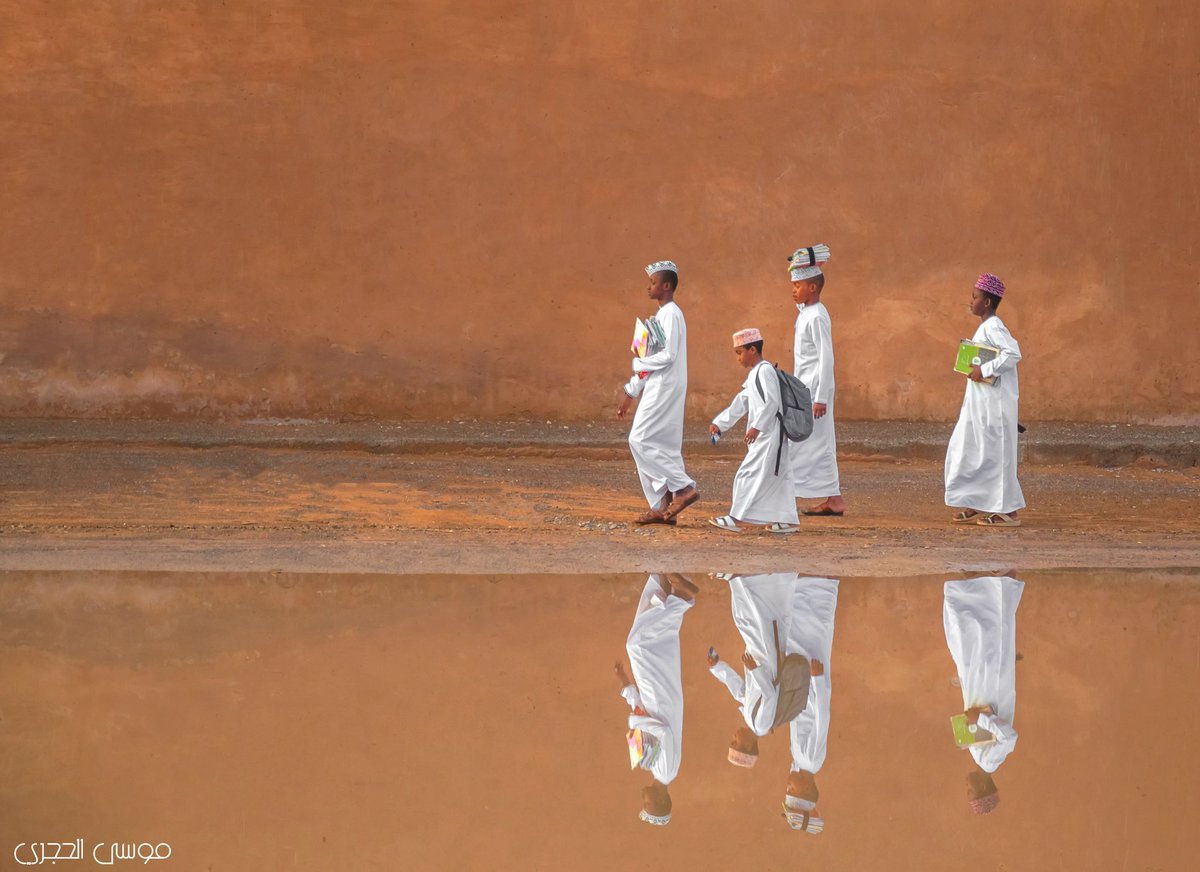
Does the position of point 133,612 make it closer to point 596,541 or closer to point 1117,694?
point 596,541

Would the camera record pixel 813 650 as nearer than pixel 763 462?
Yes

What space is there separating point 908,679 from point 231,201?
9.17 meters

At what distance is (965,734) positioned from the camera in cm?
502

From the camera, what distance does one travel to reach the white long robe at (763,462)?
8773mm

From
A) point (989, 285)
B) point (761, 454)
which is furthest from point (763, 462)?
point (989, 285)

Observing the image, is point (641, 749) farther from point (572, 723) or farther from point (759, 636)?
point (759, 636)

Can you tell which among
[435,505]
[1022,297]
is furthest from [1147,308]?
[435,505]

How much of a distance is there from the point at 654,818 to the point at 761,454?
463 cm

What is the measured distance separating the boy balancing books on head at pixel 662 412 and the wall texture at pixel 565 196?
164 inches

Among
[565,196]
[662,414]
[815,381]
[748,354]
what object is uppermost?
[565,196]

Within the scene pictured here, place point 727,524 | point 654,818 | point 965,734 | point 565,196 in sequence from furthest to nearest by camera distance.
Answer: point 565,196 < point 727,524 < point 965,734 < point 654,818

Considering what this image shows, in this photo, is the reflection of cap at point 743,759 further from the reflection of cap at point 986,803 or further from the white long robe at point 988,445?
the white long robe at point 988,445

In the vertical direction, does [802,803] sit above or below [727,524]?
below

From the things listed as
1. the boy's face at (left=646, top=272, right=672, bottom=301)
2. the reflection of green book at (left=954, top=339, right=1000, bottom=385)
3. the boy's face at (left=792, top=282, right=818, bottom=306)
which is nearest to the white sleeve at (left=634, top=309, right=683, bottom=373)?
the boy's face at (left=646, top=272, right=672, bottom=301)
